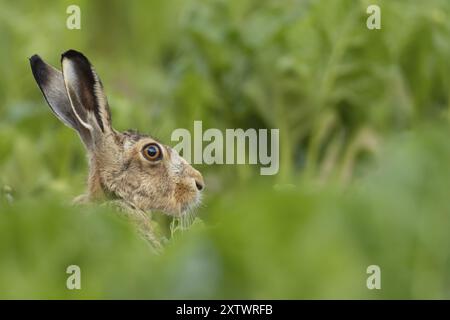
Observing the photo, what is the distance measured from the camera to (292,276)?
3.34 m

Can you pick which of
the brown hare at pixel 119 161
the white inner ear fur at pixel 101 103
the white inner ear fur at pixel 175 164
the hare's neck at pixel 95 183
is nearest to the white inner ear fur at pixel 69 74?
the brown hare at pixel 119 161

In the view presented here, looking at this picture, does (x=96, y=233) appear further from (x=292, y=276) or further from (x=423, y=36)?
(x=423, y=36)

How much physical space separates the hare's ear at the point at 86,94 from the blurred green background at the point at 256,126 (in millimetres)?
376

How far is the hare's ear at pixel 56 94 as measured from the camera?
211 inches

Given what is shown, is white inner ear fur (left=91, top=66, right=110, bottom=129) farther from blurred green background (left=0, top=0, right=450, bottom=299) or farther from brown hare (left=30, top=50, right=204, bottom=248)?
blurred green background (left=0, top=0, right=450, bottom=299)

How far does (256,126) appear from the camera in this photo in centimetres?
751

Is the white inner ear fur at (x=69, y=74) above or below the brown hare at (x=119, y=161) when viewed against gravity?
above

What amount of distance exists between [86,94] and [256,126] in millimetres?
2297

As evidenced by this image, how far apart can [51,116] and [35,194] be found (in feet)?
3.93

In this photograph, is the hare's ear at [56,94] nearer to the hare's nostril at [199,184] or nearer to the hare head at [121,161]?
the hare head at [121,161]

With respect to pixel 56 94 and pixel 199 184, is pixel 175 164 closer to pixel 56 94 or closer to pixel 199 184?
pixel 199 184

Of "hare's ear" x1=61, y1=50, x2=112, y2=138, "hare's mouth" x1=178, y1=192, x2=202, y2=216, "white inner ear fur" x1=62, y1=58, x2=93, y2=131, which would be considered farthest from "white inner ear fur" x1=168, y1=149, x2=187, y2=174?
"white inner ear fur" x1=62, y1=58, x2=93, y2=131
